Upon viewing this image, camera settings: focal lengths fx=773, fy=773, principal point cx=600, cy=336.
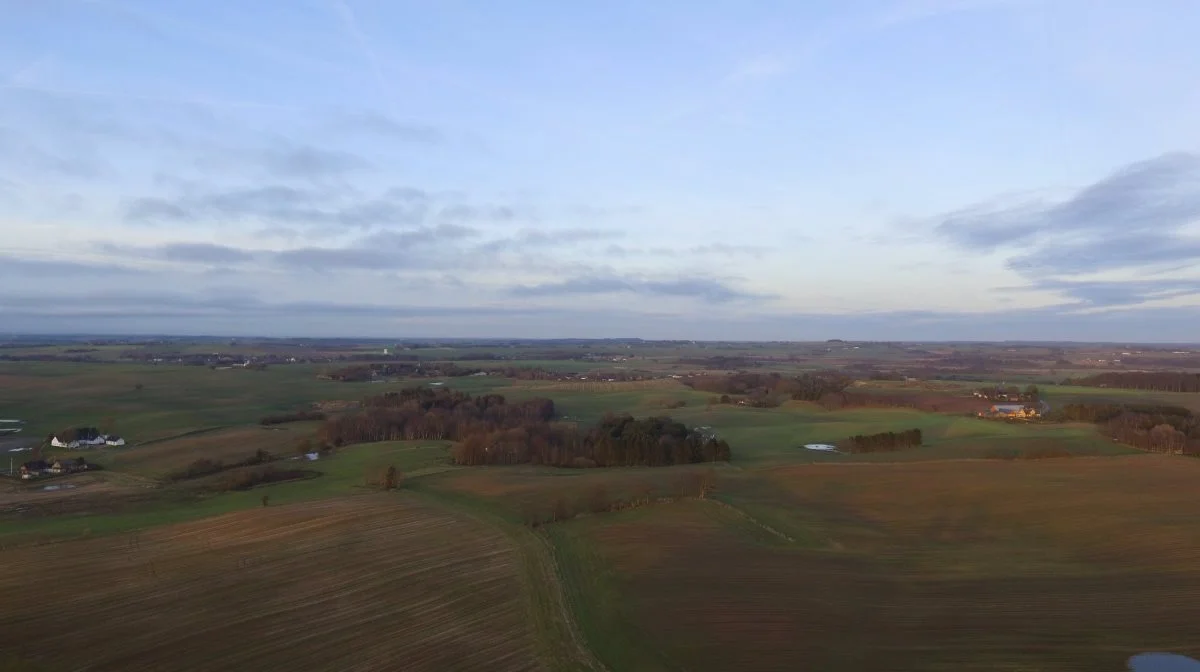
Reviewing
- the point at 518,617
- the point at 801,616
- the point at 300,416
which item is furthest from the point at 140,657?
the point at 300,416

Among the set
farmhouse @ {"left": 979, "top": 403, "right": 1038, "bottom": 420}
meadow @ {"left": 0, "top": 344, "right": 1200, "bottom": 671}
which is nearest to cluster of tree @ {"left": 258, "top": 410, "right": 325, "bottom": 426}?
meadow @ {"left": 0, "top": 344, "right": 1200, "bottom": 671}

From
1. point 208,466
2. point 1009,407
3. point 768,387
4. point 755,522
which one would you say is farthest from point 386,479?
point 768,387

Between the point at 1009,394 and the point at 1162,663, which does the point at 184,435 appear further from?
the point at 1009,394

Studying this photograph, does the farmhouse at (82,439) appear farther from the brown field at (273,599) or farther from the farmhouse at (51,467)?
the brown field at (273,599)

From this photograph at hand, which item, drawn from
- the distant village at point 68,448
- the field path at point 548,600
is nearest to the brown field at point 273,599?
the field path at point 548,600

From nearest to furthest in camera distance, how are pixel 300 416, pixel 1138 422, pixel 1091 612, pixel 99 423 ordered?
pixel 1091 612 → pixel 1138 422 → pixel 99 423 → pixel 300 416

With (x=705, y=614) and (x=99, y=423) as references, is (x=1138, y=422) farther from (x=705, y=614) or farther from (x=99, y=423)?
(x=99, y=423)
